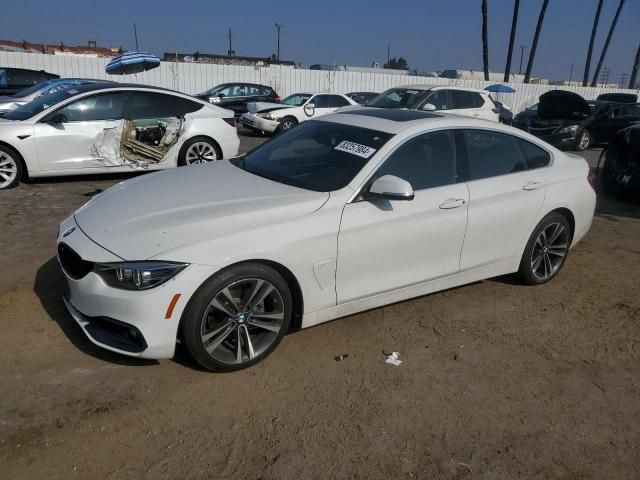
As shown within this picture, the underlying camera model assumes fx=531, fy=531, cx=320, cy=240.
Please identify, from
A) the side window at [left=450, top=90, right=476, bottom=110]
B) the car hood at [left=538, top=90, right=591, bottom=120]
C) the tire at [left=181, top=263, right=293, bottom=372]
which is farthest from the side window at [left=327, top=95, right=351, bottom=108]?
the tire at [left=181, top=263, right=293, bottom=372]

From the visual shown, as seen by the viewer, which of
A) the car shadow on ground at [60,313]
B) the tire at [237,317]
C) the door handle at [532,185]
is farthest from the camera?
the door handle at [532,185]

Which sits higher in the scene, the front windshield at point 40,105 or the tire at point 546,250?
the front windshield at point 40,105

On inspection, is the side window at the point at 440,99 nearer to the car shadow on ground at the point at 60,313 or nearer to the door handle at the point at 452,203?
the door handle at the point at 452,203

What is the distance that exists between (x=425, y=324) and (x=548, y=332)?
945mm

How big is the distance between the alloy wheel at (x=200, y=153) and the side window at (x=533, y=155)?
17.7ft

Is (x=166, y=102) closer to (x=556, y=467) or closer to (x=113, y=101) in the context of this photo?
(x=113, y=101)

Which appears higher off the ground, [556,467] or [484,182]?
[484,182]

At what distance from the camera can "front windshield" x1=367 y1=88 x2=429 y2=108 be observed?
12336 millimetres

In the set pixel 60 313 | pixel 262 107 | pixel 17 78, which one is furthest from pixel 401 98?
pixel 17 78

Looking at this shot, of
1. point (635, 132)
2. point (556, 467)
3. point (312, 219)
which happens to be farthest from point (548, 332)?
point (635, 132)

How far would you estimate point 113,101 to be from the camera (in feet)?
26.0

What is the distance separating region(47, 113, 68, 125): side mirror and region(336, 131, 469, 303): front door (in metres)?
5.67

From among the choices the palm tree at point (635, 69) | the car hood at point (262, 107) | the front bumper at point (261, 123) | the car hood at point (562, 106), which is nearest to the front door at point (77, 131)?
the front bumper at point (261, 123)

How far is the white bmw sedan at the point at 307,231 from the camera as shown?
3.02 m
